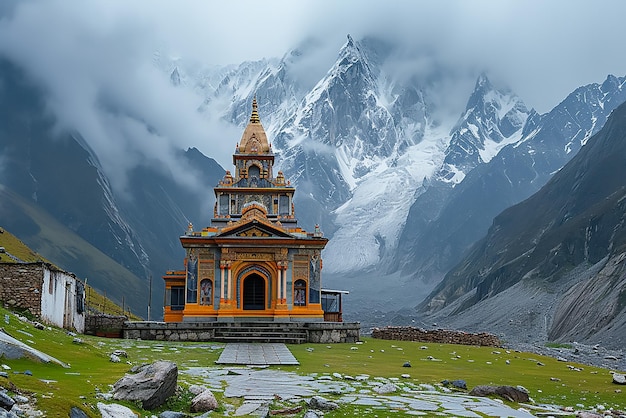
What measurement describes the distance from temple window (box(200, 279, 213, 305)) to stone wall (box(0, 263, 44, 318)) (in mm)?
18810

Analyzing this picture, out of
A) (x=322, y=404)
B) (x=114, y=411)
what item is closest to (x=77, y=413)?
(x=114, y=411)

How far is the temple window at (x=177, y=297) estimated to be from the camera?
148 ft

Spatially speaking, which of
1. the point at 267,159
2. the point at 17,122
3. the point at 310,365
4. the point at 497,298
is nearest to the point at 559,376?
the point at 310,365

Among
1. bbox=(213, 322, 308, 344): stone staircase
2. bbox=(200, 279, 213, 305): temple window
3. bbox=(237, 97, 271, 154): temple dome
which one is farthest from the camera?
bbox=(237, 97, 271, 154): temple dome

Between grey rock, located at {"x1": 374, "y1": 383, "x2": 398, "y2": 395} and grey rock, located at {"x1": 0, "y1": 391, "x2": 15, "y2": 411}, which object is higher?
grey rock, located at {"x1": 0, "y1": 391, "x2": 15, "y2": 411}

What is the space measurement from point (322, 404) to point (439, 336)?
91.4 feet

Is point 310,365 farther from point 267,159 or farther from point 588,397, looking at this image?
point 267,159

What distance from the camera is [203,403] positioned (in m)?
11.8

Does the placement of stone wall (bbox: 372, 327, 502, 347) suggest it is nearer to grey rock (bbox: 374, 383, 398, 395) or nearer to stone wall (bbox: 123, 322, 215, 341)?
stone wall (bbox: 123, 322, 215, 341)

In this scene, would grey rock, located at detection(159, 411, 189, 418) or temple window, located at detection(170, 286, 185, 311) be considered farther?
temple window, located at detection(170, 286, 185, 311)

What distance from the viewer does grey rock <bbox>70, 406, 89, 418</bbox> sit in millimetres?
8852

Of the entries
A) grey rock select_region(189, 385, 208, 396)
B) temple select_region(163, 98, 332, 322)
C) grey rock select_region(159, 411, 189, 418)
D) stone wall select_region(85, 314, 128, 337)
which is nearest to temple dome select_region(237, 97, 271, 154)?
temple select_region(163, 98, 332, 322)

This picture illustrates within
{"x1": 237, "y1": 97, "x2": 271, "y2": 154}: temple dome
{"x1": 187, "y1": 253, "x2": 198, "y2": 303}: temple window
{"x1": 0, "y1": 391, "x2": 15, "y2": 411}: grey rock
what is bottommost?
{"x1": 0, "y1": 391, "x2": 15, "y2": 411}: grey rock

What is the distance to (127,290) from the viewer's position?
131000 mm
